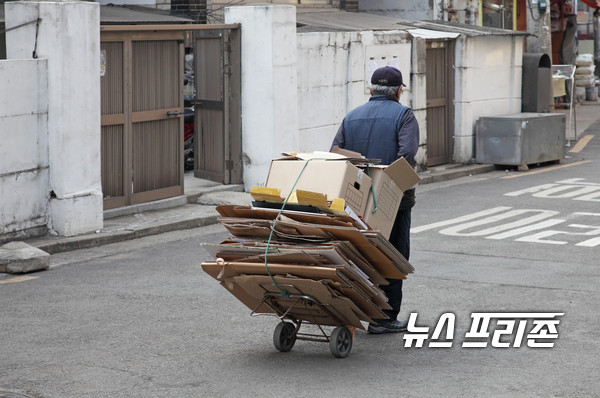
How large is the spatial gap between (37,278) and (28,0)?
351cm

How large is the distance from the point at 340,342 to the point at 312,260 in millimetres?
766

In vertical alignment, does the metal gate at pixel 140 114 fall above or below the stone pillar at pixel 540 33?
below

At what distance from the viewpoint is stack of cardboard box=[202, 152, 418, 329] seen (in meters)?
6.33

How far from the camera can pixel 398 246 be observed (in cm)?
755

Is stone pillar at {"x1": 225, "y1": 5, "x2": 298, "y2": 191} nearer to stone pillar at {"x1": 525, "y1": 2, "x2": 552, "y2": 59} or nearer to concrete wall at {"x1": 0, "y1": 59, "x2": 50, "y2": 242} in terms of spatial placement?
concrete wall at {"x1": 0, "y1": 59, "x2": 50, "y2": 242}

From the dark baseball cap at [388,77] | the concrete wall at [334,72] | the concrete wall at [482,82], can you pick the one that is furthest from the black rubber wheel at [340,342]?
the concrete wall at [482,82]

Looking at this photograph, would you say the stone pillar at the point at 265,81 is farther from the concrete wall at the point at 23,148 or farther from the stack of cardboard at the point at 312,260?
the stack of cardboard at the point at 312,260

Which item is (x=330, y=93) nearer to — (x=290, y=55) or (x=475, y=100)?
(x=290, y=55)

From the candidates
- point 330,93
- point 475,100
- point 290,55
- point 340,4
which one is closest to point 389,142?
point 290,55

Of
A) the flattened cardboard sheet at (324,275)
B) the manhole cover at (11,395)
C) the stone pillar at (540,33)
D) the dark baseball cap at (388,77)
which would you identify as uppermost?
the stone pillar at (540,33)

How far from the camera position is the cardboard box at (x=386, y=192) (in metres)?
6.83

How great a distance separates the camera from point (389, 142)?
7.47 m

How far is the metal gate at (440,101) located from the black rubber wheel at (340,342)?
1147 centimetres

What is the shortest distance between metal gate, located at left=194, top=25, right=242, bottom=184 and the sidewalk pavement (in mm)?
337
